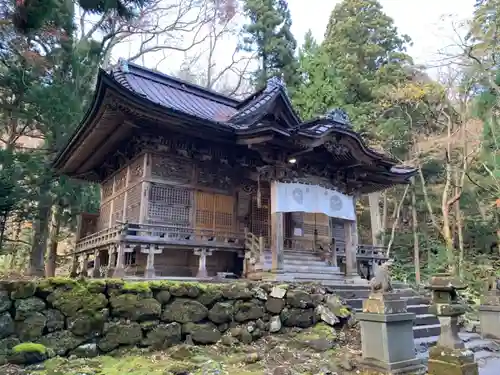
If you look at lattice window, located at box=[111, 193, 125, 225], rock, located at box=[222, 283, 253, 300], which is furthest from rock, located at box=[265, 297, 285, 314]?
lattice window, located at box=[111, 193, 125, 225]

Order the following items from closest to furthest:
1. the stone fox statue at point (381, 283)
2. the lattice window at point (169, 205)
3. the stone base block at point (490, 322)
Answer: the stone fox statue at point (381, 283) < the stone base block at point (490, 322) < the lattice window at point (169, 205)

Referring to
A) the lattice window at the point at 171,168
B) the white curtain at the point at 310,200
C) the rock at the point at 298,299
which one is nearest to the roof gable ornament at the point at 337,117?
the white curtain at the point at 310,200

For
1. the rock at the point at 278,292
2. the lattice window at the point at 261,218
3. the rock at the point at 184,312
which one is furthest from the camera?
the lattice window at the point at 261,218

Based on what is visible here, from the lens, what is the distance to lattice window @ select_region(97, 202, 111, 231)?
1424 centimetres

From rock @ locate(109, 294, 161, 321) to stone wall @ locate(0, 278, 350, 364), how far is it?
2 centimetres

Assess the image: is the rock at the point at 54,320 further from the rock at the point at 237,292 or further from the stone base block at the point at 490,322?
the stone base block at the point at 490,322

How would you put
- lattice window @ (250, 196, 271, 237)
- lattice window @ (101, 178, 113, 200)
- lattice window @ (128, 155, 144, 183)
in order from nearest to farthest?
lattice window @ (128, 155, 144, 183) → lattice window @ (250, 196, 271, 237) → lattice window @ (101, 178, 113, 200)

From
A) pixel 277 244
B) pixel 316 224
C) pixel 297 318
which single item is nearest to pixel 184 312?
pixel 297 318

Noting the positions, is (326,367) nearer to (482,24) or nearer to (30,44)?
(30,44)

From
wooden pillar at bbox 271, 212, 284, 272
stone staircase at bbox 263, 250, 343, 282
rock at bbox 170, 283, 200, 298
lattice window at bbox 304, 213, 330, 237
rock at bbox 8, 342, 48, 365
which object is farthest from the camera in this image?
lattice window at bbox 304, 213, 330, 237

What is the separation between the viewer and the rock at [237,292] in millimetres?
7395

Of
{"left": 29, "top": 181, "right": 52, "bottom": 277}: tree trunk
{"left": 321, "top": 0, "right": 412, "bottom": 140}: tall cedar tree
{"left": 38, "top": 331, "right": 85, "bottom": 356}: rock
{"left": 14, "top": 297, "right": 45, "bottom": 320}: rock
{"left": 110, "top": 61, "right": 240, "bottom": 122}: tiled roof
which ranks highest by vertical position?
{"left": 321, "top": 0, "right": 412, "bottom": 140}: tall cedar tree

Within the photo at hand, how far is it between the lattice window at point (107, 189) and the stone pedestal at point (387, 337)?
35.8 feet

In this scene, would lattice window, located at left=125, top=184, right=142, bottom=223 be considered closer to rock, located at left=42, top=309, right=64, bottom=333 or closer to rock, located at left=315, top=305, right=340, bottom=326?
rock, located at left=42, top=309, right=64, bottom=333
